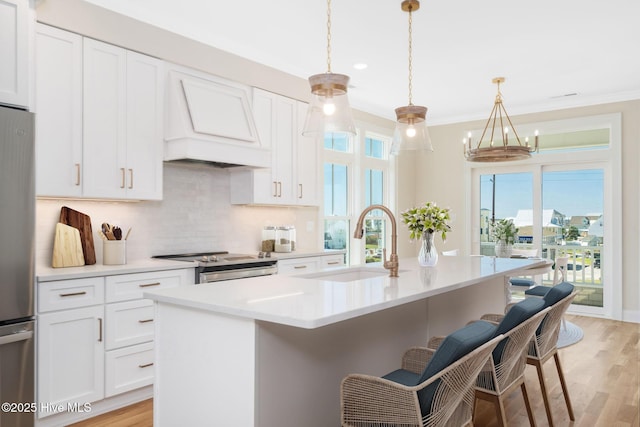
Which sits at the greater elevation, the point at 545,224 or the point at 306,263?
the point at 545,224

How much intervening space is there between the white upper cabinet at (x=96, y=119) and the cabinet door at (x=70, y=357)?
0.87m

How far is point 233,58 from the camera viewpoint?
14.4ft

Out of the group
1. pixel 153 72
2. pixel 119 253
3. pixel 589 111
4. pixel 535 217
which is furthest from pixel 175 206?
pixel 589 111

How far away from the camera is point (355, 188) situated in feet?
20.6

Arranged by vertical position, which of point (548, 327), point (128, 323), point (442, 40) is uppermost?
point (442, 40)

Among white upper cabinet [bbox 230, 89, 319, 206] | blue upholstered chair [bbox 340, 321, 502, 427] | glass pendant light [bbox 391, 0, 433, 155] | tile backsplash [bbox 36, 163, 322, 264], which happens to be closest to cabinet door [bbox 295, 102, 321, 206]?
white upper cabinet [bbox 230, 89, 319, 206]

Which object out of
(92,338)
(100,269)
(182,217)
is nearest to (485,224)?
(182,217)

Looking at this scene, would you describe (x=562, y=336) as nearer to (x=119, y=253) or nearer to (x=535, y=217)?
(x=535, y=217)

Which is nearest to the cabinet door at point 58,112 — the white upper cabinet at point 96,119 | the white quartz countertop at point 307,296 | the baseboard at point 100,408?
the white upper cabinet at point 96,119

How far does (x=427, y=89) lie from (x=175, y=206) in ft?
11.2

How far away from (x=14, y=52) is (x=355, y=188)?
173 inches

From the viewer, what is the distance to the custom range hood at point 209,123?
3.73 meters

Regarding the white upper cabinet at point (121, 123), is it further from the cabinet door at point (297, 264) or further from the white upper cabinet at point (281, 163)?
the cabinet door at point (297, 264)

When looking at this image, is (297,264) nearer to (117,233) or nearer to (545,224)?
(117,233)
